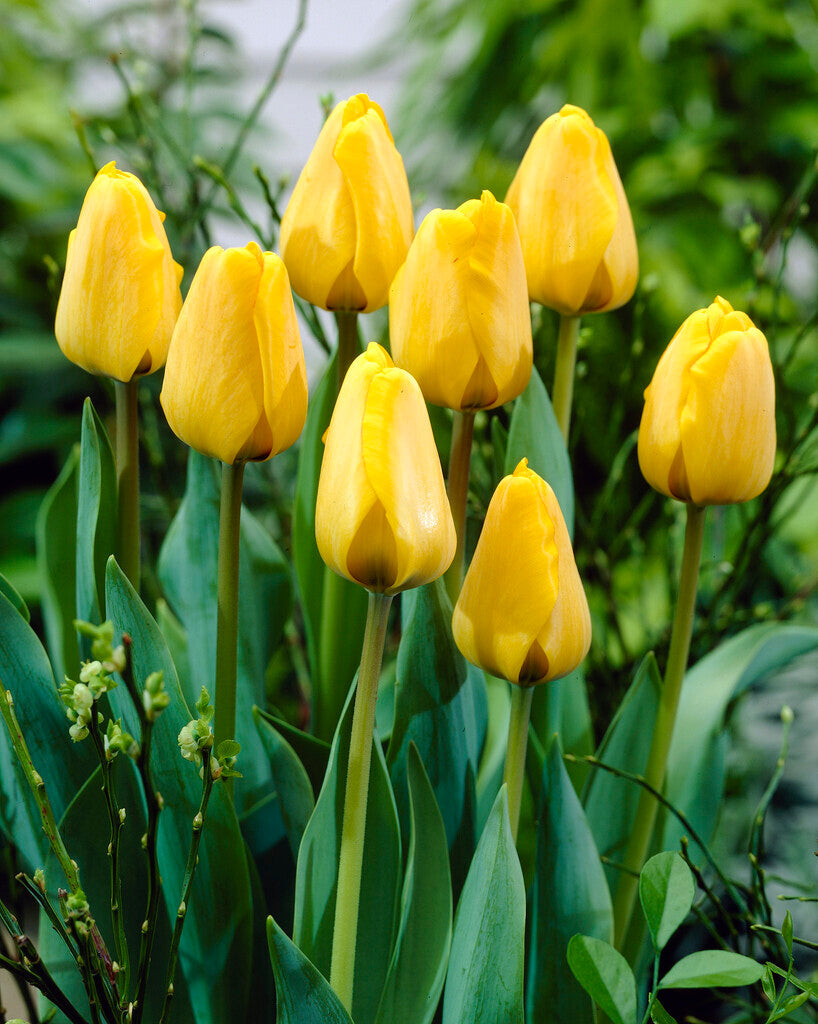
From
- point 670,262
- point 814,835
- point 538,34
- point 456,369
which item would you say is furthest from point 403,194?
point 538,34

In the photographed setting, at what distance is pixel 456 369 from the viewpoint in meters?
0.26

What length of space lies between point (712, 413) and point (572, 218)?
0.25ft

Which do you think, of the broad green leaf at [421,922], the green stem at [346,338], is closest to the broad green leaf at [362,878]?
the broad green leaf at [421,922]

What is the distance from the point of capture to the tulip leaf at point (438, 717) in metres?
0.30

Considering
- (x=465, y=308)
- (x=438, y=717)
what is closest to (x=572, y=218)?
(x=465, y=308)

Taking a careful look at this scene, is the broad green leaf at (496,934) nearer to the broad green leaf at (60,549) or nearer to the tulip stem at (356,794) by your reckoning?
the tulip stem at (356,794)

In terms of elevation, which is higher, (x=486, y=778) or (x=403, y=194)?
(x=403, y=194)

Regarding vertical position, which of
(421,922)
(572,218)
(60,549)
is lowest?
(421,922)

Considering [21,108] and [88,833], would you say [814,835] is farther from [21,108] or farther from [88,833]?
[21,108]

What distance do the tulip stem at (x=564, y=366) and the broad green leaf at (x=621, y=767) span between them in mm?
95

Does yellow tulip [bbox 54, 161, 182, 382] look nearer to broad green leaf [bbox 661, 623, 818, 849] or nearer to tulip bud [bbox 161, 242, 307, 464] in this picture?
tulip bud [bbox 161, 242, 307, 464]

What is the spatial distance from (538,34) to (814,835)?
0.87 meters

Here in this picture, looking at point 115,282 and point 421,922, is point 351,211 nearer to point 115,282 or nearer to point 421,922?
point 115,282

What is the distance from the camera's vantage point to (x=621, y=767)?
1.16 feet
